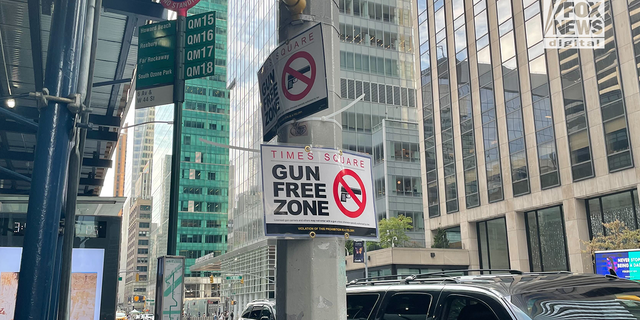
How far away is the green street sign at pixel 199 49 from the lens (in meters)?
9.11

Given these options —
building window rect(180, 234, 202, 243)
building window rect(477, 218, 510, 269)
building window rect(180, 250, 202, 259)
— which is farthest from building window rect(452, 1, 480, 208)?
building window rect(180, 250, 202, 259)

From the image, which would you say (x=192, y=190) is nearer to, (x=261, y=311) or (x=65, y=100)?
(x=261, y=311)

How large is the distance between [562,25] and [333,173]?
36.2 meters

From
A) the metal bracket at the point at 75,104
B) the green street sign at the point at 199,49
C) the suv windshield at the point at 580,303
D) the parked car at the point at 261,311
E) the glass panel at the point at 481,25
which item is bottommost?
the parked car at the point at 261,311

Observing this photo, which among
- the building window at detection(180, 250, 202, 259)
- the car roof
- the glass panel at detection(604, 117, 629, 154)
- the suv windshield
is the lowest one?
the suv windshield

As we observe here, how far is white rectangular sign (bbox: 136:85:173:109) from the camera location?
9180 millimetres

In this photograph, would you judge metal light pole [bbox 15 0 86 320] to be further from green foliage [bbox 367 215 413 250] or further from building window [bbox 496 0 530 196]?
green foliage [bbox 367 215 413 250]

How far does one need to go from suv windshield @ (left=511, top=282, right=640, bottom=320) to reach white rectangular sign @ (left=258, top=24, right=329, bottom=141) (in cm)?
297

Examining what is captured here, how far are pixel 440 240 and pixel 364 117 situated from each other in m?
23.0

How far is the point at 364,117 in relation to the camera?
2557 inches

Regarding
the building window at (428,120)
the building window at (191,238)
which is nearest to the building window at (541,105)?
the building window at (428,120)

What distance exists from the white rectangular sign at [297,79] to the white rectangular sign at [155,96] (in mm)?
4573

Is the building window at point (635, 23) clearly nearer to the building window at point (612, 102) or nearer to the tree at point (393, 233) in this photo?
the building window at point (612, 102)

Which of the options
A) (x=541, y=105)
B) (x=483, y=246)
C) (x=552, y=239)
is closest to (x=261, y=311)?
(x=552, y=239)
